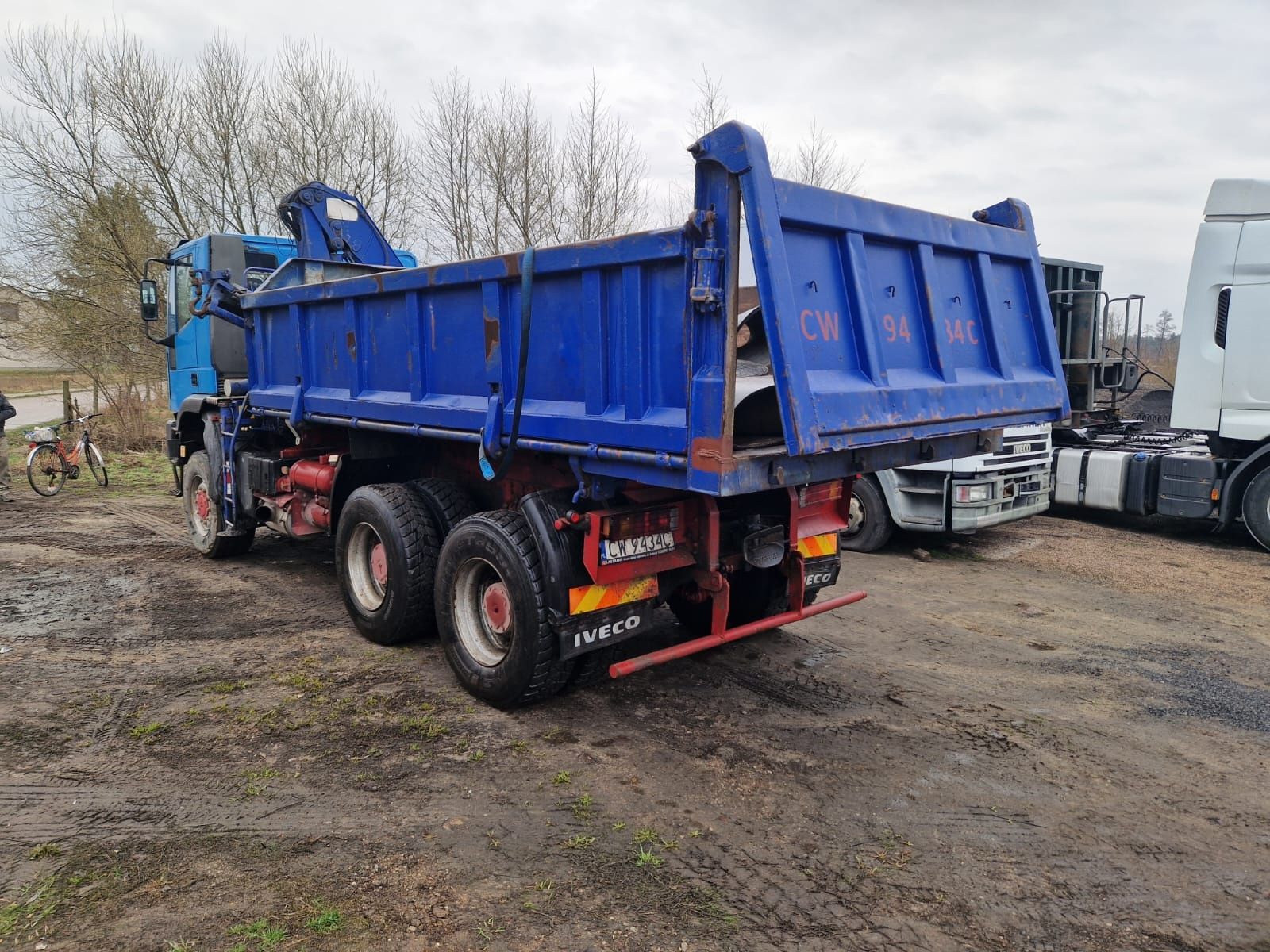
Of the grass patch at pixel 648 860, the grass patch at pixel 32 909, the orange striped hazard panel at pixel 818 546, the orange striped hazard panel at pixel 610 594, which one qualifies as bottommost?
the grass patch at pixel 32 909

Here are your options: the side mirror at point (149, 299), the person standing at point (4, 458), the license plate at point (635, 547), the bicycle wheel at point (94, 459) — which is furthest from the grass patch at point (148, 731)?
the bicycle wheel at point (94, 459)

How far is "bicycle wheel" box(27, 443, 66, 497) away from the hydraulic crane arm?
260 inches

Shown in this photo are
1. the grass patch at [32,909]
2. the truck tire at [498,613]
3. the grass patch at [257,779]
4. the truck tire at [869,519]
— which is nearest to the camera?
the grass patch at [32,909]

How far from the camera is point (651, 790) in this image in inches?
138

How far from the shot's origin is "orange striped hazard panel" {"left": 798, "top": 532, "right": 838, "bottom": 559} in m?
4.70

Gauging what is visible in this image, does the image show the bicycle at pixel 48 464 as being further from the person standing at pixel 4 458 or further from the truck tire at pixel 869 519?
the truck tire at pixel 869 519

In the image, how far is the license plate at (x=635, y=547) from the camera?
3.83 meters

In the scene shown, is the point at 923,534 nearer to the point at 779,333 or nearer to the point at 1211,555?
the point at 1211,555

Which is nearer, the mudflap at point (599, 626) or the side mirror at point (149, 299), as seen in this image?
the mudflap at point (599, 626)

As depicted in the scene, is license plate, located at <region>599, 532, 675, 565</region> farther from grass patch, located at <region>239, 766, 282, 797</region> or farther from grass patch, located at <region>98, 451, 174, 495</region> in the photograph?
grass patch, located at <region>98, 451, 174, 495</region>

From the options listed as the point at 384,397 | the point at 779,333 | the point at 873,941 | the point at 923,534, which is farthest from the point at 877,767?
the point at 923,534

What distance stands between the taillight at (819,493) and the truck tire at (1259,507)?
20.1 feet

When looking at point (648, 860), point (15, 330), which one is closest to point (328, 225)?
point (648, 860)

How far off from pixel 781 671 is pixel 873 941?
2.35 m
